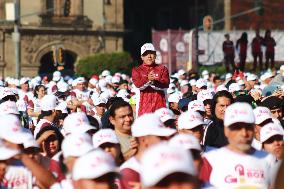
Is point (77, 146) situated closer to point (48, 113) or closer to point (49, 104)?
point (48, 113)

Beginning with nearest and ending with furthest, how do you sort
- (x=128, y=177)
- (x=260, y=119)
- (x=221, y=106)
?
(x=128, y=177)
(x=260, y=119)
(x=221, y=106)

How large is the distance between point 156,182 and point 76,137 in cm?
314

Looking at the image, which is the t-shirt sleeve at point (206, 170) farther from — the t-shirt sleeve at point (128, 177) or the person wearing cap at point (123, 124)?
the person wearing cap at point (123, 124)

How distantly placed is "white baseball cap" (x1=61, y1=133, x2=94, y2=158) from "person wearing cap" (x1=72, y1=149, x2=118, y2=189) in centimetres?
145

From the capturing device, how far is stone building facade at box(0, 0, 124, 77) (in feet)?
209

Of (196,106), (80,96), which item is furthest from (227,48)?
(196,106)

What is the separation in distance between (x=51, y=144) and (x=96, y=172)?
4522mm

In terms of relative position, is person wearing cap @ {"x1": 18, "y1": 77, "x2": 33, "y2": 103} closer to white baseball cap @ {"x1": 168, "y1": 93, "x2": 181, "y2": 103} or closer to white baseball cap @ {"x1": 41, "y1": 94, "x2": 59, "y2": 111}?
white baseball cap @ {"x1": 168, "y1": 93, "x2": 181, "y2": 103}

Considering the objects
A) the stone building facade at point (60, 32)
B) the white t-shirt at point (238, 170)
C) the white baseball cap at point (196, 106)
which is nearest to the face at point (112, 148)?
the white t-shirt at point (238, 170)

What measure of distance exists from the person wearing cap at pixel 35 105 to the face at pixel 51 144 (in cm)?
686

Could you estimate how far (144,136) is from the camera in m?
9.84

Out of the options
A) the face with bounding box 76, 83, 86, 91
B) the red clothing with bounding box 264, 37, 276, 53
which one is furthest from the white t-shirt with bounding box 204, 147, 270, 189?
the red clothing with bounding box 264, 37, 276, 53

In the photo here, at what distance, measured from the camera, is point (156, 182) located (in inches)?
261

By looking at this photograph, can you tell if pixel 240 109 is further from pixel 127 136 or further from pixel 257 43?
pixel 257 43
